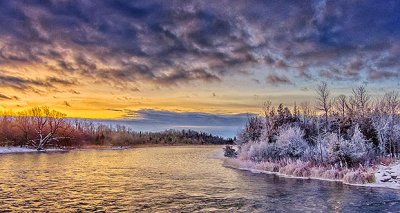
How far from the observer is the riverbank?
3400 cm

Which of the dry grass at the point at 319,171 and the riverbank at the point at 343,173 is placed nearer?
the riverbank at the point at 343,173

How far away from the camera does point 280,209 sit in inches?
905

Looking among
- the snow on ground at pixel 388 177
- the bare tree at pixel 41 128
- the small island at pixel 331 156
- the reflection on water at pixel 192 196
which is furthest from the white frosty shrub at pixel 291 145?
the bare tree at pixel 41 128

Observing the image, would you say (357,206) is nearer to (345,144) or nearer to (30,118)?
(345,144)

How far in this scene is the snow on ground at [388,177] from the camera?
33031mm

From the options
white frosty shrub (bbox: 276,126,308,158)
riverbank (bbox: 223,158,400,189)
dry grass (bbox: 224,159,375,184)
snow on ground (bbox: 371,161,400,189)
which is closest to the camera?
snow on ground (bbox: 371,161,400,189)

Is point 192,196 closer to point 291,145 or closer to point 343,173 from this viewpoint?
point 343,173

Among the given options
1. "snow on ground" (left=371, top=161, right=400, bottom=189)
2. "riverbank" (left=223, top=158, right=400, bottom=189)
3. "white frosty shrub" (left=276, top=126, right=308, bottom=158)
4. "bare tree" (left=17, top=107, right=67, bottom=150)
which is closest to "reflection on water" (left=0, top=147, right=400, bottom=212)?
"riverbank" (left=223, top=158, right=400, bottom=189)

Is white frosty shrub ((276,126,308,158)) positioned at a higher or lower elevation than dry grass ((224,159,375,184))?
higher

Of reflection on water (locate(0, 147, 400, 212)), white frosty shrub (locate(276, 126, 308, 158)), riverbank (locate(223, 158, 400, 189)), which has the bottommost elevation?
reflection on water (locate(0, 147, 400, 212))

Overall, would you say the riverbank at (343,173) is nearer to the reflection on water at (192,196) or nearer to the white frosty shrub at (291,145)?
the reflection on water at (192,196)

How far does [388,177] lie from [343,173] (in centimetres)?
499

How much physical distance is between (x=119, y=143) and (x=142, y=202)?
172m

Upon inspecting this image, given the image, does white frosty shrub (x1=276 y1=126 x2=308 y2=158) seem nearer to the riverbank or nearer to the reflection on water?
the riverbank
